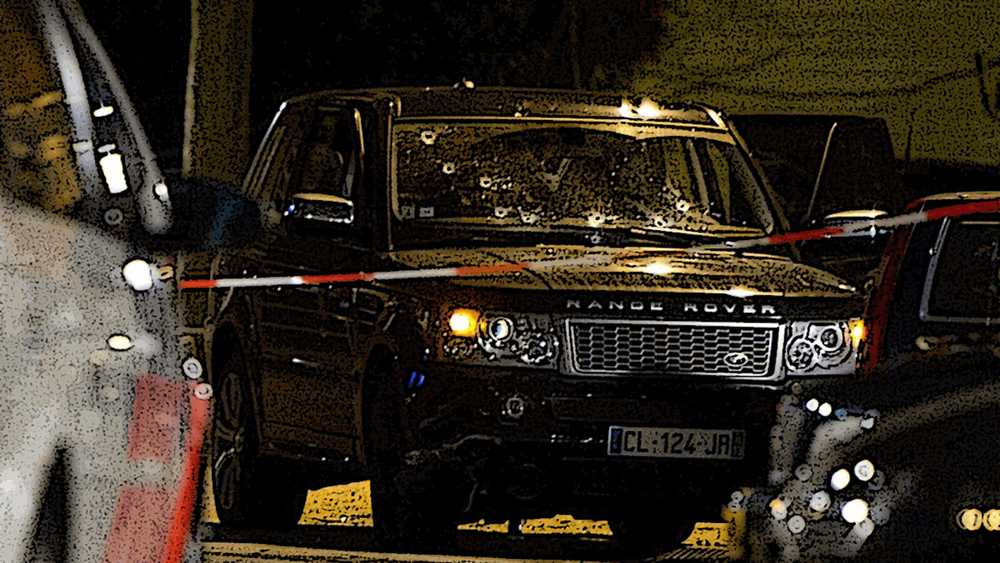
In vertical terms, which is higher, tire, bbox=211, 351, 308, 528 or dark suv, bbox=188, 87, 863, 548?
dark suv, bbox=188, 87, 863, 548

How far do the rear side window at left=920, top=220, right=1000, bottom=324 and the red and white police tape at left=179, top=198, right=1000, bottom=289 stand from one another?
0.07 meters

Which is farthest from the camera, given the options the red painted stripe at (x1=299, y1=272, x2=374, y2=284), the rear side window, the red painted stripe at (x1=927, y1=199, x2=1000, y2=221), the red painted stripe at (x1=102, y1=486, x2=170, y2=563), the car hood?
the red painted stripe at (x1=299, y1=272, x2=374, y2=284)

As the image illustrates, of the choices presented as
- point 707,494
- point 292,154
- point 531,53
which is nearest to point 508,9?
point 531,53

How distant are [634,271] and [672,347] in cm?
34

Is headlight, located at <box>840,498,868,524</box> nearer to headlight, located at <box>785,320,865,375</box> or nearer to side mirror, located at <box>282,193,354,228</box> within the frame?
headlight, located at <box>785,320,865,375</box>

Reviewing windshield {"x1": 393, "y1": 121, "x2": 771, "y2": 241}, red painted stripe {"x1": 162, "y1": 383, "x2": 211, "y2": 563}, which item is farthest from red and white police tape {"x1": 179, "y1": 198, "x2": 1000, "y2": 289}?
red painted stripe {"x1": 162, "y1": 383, "x2": 211, "y2": 563}

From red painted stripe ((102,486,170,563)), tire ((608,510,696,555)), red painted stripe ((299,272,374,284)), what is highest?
red painted stripe ((102,486,170,563))

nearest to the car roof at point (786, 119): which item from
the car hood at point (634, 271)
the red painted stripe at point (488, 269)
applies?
the car hood at point (634, 271)

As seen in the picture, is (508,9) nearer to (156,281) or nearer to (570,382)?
(570,382)

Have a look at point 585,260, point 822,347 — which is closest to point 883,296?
point 822,347

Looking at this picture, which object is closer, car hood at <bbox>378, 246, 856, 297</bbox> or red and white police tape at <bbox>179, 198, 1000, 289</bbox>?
red and white police tape at <bbox>179, 198, 1000, 289</bbox>

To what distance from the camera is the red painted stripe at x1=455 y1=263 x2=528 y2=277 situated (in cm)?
1062

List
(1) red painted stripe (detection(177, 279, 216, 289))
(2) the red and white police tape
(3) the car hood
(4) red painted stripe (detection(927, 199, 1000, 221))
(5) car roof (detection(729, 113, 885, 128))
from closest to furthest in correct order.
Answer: (4) red painted stripe (detection(927, 199, 1000, 221)) < (2) the red and white police tape < (3) the car hood < (1) red painted stripe (detection(177, 279, 216, 289)) < (5) car roof (detection(729, 113, 885, 128))

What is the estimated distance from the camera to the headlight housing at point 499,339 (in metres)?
10.4
